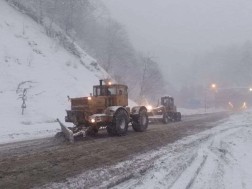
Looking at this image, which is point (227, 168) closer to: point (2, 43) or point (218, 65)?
point (2, 43)

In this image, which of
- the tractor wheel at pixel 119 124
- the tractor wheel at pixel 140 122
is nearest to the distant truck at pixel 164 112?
the tractor wheel at pixel 140 122

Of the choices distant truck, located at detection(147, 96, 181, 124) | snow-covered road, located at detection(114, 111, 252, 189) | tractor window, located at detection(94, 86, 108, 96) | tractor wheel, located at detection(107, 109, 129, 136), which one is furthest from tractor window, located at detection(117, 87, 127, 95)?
distant truck, located at detection(147, 96, 181, 124)

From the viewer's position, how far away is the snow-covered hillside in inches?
833

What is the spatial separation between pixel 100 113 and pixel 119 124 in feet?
3.59

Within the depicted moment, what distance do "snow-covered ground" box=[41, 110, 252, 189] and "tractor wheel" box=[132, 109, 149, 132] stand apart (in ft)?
13.0

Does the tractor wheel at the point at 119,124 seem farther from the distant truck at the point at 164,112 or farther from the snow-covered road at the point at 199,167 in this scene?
the distant truck at the point at 164,112

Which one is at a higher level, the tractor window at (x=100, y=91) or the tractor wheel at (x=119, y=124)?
the tractor window at (x=100, y=91)

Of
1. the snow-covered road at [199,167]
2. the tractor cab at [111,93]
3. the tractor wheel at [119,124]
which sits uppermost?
the tractor cab at [111,93]

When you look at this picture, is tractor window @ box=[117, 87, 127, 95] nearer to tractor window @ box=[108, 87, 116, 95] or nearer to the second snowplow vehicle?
the second snowplow vehicle

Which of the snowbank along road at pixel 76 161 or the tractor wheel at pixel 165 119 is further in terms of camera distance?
the tractor wheel at pixel 165 119

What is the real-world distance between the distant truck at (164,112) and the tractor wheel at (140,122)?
726 centimetres

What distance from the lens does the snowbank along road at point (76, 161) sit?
8.62m

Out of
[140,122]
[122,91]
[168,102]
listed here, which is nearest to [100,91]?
[122,91]

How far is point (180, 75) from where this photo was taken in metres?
177
